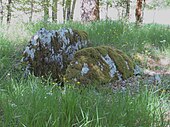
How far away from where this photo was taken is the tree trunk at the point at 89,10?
995cm

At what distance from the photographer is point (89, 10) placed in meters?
10.1

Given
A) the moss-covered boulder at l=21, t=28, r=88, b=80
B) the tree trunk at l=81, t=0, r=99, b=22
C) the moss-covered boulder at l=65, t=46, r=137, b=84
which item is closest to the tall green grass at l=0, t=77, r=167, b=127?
the moss-covered boulder at l=65, t=46, r=137, b=84

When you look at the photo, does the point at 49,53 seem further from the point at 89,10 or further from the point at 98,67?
the point at 89,10

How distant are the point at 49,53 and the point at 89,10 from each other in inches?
191

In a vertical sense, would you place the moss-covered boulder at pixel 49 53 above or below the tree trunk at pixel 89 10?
below

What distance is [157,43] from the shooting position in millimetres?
8016

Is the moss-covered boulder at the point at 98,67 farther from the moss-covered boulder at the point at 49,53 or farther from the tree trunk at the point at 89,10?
the tree trunk at the point at 89,10

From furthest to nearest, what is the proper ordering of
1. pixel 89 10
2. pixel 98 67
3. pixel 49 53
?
pixel 89 10 < pixel 49 53 < pixel 98 67

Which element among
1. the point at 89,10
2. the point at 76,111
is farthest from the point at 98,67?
the point at 89,10

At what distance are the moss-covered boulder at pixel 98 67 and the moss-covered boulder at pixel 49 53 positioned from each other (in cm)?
43

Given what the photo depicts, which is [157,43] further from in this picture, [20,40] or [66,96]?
[66,96]

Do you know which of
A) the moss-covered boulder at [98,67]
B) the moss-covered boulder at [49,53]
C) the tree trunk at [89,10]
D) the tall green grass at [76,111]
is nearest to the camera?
the tall green grass at [76,111]

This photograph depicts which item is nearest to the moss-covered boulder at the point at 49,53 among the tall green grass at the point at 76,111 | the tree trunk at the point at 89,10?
the tall green grass at the point at 76,111

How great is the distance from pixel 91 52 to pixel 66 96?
9.11 ft
